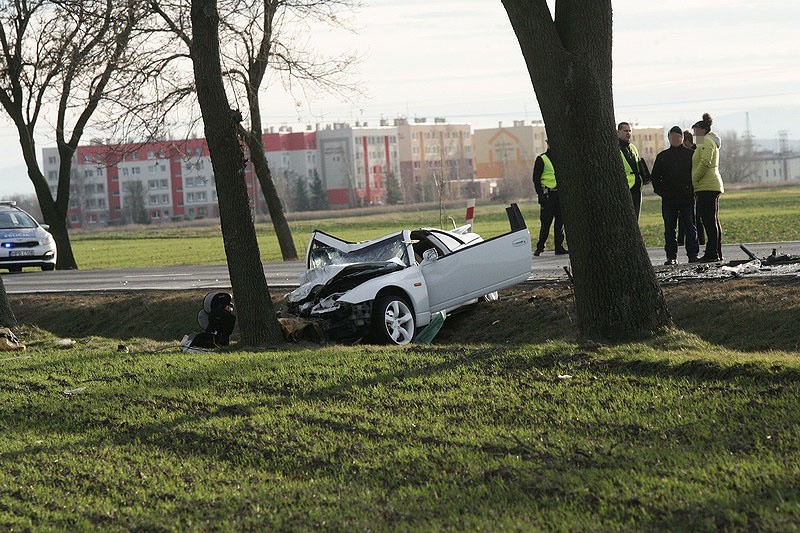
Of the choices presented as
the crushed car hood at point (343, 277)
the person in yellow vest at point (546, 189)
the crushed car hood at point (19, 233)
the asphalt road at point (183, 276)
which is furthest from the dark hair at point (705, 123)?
the crushed car hood at point (19, 233)

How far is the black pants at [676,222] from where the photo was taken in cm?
1602

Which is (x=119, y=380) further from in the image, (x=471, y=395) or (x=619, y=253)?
(x=619, y=253)

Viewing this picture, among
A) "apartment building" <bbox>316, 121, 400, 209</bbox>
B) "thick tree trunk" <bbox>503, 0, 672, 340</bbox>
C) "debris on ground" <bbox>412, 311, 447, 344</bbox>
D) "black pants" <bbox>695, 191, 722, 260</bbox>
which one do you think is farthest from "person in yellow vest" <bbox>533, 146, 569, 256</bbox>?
"apartment building" <bbox>316, 121, 400, 209</bbox>

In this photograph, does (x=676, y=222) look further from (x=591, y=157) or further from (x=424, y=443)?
(x=424, y=443)

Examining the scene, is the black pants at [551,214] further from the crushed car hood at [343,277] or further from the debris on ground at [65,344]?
the debris on ground at [65,344]

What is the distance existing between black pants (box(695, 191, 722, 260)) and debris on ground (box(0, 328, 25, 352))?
950 cm

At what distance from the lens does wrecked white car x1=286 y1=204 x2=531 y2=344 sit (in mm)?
12766

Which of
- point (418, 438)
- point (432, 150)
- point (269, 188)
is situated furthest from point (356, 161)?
point (418, 438)

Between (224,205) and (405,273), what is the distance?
2.31 m

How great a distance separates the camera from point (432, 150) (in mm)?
192750

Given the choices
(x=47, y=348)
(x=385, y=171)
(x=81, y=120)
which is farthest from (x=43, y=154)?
(x=47, y=348)

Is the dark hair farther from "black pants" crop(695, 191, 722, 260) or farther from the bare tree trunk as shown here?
the bare tree trunk

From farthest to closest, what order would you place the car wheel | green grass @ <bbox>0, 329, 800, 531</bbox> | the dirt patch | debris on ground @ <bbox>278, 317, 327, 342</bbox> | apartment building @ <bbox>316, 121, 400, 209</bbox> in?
apartment building @ <bbox>316, 121, 400, 209</bbox>, debris on ground @ <bbox>278, 317, 327, 342</bbox>, the car wheel, the dirt patch, green grass @ <bbox>0, 329, 800, 531</bbox>

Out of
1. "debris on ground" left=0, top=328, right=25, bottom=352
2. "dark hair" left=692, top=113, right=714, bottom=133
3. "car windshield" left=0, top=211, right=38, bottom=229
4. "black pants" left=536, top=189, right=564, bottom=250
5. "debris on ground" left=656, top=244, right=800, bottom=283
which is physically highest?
"dark hair" left=692, top=113, right=714, bottom=133
